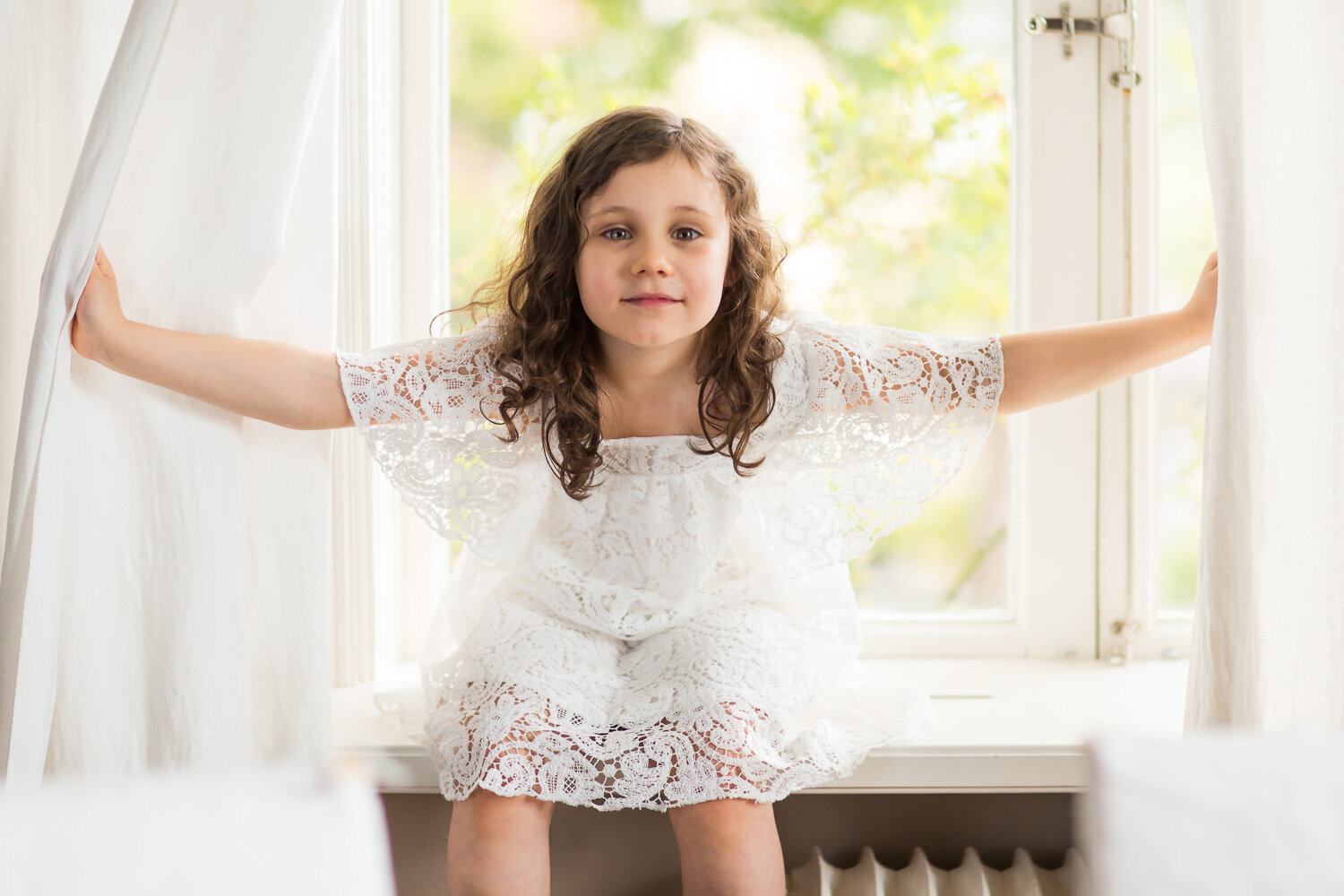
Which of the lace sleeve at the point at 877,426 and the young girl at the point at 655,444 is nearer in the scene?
the young girl at the point at 655,444

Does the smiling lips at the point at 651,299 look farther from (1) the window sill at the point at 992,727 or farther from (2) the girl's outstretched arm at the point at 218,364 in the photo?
(1) the window sill at the point at 992,727

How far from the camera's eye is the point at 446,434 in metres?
1.12

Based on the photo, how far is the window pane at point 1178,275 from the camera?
1377 mm

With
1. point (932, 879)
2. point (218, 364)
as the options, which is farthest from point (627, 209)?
point (932, 879)

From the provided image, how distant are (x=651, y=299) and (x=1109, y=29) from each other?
0.78 meters

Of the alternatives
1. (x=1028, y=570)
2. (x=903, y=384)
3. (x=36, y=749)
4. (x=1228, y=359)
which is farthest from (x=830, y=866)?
(x=36, y=749)

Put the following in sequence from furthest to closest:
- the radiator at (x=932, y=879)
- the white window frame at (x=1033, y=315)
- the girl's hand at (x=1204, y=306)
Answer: the white window frame at (x=1033, y=315) < the radiator at (x=932, y=879) < the girl's hand at (x=1204, y=306)

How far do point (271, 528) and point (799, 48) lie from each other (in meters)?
0.94

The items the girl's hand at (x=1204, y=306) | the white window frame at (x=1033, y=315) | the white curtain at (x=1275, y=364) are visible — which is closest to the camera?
the white curtain at (x=1275, y=364)

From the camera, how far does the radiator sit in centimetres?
120

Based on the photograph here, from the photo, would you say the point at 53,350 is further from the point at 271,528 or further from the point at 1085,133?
the point at 1085,133

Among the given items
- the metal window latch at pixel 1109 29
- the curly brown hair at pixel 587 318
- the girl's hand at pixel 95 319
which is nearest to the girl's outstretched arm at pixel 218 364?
the girl's hand at pixel 95 319

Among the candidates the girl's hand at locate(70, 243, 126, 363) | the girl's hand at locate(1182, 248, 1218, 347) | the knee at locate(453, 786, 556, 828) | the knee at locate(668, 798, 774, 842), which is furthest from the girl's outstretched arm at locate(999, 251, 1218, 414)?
the girl's hand at locate(70, 243, 126, 363)

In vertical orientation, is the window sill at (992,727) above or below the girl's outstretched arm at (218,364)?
below
